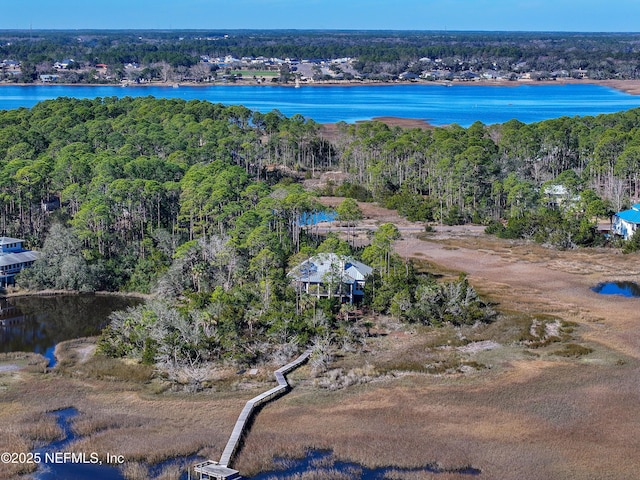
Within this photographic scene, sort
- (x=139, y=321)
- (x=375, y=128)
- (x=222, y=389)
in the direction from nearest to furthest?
(x=222, y=389), (x=139, y=321), (x=375, y=128)

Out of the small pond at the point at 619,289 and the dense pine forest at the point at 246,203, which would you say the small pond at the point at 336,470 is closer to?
the dense pine forest at the point at 246,203

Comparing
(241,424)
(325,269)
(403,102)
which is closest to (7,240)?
(325,269)

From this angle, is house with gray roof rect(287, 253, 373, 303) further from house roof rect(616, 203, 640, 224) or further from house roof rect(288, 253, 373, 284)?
house roof rect(616, 203, 640, 224)

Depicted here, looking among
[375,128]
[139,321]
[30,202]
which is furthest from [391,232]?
[375,128]

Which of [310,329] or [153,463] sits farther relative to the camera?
[310,329]

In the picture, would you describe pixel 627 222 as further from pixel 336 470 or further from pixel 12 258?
pixel 12 258

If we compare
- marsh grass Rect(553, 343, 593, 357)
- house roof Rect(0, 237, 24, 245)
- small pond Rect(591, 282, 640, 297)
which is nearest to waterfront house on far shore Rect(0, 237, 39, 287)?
house roof Rect(0, 237, 24, 245)

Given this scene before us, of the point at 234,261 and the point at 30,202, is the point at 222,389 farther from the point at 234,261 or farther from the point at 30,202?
the point at 30,202
